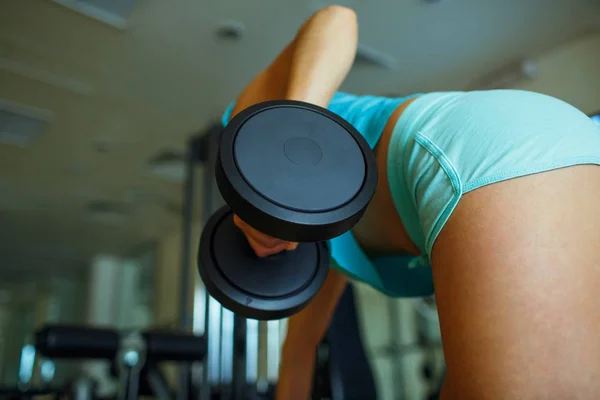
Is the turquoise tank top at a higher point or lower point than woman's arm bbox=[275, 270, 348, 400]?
higher

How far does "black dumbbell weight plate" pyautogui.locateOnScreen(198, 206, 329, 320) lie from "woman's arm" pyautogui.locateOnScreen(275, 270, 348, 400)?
0.87 feet

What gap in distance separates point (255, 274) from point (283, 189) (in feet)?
0.63

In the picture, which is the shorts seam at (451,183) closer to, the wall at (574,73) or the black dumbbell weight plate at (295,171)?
the black dumbbell weight plate at (295,171)

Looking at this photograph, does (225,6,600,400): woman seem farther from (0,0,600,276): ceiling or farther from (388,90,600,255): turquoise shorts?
(0,0,600,276): ceiling

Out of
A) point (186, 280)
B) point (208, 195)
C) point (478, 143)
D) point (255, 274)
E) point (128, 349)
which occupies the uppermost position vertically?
point (208, 195)

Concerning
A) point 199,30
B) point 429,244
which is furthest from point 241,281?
point 199,30

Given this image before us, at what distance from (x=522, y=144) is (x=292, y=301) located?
32 centimetres

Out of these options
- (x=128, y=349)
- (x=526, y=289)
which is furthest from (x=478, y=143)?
(x=128, y=349)

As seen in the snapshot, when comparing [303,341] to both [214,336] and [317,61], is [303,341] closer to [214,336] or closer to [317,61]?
[317,61]

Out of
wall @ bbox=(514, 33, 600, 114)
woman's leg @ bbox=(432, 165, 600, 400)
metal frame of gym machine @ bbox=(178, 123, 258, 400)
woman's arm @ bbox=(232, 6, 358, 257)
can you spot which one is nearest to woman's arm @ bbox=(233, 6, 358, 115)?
woman's arm @ bbox=(232, 6, 358, 257)

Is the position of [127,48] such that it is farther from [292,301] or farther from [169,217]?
[169,217]

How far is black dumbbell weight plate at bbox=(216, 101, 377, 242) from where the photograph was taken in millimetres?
473

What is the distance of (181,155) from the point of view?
4.59 metres

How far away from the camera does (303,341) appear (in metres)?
0.95
